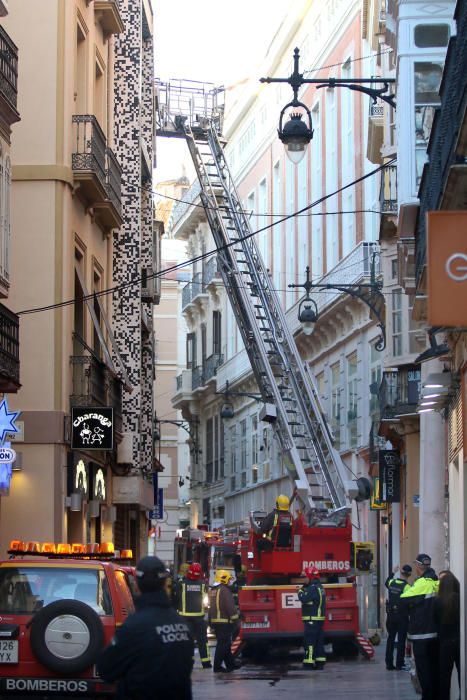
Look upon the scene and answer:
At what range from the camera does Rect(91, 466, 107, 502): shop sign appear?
93.6ft

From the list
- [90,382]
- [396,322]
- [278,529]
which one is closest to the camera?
[90,382]

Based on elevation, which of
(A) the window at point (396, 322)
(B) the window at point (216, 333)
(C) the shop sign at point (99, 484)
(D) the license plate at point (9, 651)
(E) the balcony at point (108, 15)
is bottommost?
(D) the license plate at point (9, 651)

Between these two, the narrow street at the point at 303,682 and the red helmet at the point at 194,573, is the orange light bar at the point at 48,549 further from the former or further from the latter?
the red helmet at the point at 194,573

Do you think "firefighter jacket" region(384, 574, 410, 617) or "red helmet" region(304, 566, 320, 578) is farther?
"red helmet" region(304, 566, 320, 578)

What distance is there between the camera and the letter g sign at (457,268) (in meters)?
11.5

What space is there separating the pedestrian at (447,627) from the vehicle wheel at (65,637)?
16.1ft

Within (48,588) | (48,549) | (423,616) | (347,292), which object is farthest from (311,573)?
(48,588)

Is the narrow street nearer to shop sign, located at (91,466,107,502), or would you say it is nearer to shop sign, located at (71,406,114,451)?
shop sign, located at (71,406,114,451)

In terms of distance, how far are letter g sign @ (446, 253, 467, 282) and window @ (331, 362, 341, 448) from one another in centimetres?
3277

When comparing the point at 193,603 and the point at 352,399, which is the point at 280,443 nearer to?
the point at 193,603

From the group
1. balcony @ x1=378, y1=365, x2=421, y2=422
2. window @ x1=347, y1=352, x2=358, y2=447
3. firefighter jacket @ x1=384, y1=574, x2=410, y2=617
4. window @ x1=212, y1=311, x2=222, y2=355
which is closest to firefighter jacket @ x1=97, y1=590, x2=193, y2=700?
firefighter jacket @ x1=384, y1=574, x2=410, y2=617

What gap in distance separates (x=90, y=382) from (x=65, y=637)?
44.3 feet

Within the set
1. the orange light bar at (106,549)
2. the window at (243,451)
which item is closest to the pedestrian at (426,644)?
the orange light bar at (106,549)

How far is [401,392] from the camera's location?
32625 mm
